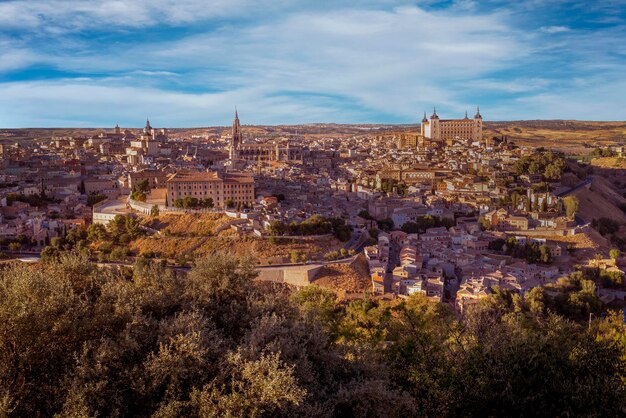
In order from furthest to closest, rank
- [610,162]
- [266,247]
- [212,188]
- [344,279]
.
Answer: [610,162] → [212,188] → [266,247] → [344,279]

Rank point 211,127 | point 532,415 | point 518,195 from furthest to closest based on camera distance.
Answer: point 211,127 → point 518,195 → point 532,415

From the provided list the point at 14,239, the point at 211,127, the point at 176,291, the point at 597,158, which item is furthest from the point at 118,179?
the point at 211,127

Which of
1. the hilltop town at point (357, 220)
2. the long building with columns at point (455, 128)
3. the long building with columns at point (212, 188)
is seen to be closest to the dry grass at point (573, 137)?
the long building with columns at point (455, 128)

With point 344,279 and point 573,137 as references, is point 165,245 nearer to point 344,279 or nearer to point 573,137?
point 344,279

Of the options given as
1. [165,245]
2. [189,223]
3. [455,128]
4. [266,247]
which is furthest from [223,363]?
[455,128]

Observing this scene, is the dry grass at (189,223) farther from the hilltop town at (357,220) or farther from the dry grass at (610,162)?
the dry grass at (610,162)

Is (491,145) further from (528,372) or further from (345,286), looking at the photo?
(528,372)
